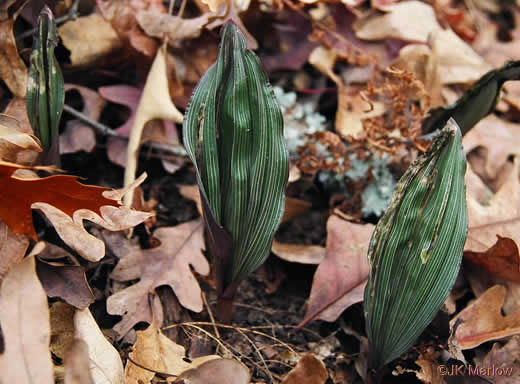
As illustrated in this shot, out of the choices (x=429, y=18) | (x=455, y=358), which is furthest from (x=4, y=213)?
(x=429, y=18)

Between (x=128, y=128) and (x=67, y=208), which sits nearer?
(x=67, y=208)

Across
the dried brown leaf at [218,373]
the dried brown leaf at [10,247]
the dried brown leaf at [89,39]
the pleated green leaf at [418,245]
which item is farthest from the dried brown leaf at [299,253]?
the dried brown leaf at [89,39]

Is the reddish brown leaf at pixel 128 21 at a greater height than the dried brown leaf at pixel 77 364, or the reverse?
the reddish brown leaf at pixel 128 21

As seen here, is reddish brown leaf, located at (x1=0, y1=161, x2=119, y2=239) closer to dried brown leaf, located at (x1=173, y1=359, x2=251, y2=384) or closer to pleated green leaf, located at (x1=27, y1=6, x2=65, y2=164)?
pleated green leaf, located at (x1=27, y1=6, x2=65, y2=164)

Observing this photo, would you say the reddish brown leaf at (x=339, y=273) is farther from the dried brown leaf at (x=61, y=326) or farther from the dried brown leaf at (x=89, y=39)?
the dried brown leaf at (x=89, y=39)

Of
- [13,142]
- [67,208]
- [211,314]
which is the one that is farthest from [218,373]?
[13,142]

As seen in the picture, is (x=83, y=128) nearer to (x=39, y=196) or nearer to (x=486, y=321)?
(x=39, y=196)

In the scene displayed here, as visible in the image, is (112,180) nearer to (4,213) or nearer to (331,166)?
(4,213)
